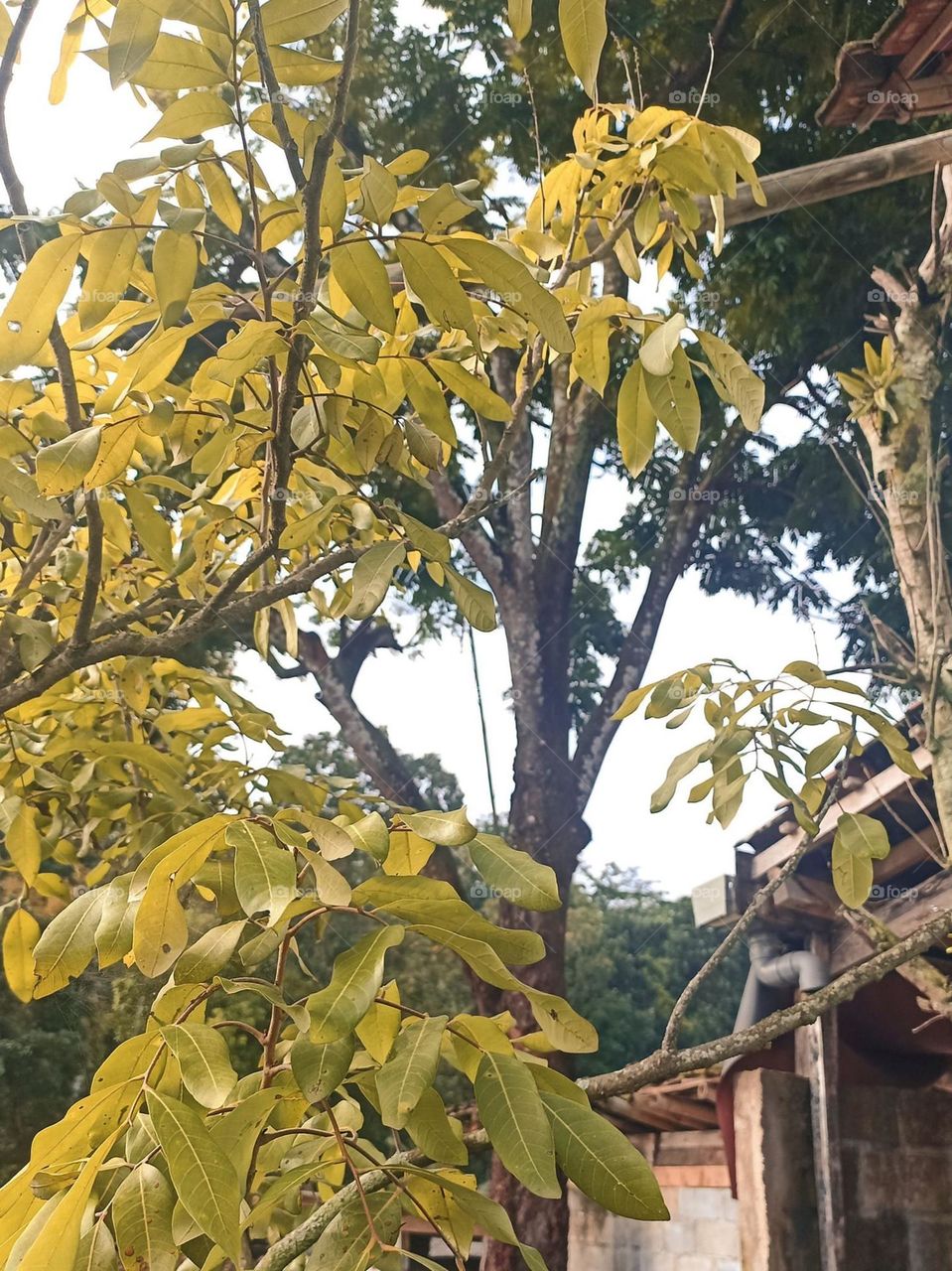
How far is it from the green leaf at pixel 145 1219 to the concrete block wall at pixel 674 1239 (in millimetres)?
3306

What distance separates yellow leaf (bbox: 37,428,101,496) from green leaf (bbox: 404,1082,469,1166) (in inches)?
17.4

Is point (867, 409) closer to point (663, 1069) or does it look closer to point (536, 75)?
point (663, 1069)

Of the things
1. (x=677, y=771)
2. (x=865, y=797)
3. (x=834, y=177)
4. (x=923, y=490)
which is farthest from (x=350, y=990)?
(x=923, y=490)

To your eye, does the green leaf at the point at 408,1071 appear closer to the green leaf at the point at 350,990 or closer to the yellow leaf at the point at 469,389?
the green leaf at the point at 350,990

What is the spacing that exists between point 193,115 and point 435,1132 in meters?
0.58

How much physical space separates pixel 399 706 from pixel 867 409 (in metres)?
5.05

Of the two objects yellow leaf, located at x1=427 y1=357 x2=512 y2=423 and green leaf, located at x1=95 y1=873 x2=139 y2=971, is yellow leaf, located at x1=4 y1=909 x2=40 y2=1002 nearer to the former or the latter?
green leaf, located at x1=95 y1=873 x2=139 y2=971

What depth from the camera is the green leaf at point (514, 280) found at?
2.11ft

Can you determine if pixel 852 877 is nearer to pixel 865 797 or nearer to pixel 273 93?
pixel 273 93

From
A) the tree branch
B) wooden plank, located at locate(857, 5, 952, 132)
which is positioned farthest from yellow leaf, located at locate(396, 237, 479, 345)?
the tree branch

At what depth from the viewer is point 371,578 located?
2.55ft

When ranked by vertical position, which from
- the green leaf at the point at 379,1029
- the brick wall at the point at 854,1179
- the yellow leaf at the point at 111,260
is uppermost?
the yellow leaf at the point at 111,260

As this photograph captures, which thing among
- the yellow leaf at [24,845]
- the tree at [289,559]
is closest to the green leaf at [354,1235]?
the tree at [289,559]

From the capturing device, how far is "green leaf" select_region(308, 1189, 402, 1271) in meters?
0.56
